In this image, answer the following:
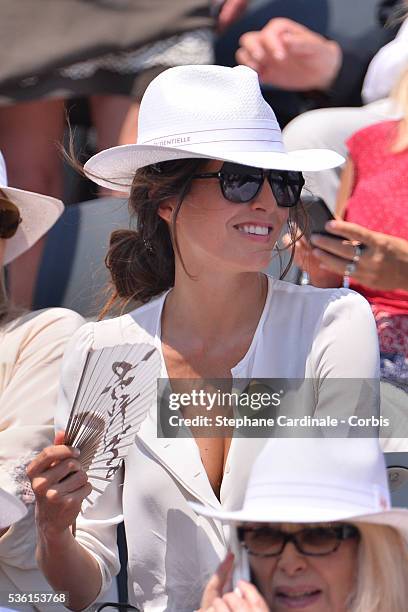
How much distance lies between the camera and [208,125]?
8.41ft

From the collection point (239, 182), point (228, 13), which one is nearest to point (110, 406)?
point (239, 182)

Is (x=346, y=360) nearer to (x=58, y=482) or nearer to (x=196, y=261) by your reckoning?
(x=196, y=261)

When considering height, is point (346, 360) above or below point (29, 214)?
below

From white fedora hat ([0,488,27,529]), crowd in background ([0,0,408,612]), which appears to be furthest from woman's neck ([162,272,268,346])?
white fedora hat ([0,488,27,529])

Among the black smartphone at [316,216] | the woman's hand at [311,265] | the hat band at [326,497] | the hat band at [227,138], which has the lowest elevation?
the hat band at [326,497]

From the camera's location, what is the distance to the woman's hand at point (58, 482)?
2316 millimetres

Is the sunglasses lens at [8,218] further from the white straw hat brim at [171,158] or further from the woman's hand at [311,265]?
the woman's hand at [311,265]

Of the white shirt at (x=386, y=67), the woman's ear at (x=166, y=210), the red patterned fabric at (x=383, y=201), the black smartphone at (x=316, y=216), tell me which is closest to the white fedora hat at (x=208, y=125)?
the woman's ear at (x=166, y=210)

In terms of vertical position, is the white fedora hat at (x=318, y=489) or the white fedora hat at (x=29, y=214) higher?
the white fedora hat at (x=29, y=214)

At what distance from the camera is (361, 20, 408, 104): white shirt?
11.6 feet

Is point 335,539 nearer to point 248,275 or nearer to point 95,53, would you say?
point 248,275

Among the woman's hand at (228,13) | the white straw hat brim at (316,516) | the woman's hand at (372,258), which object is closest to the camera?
the white straw hat brim at (316,516)

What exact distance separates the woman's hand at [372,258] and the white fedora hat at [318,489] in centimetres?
73

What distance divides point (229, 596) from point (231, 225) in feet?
2.88
